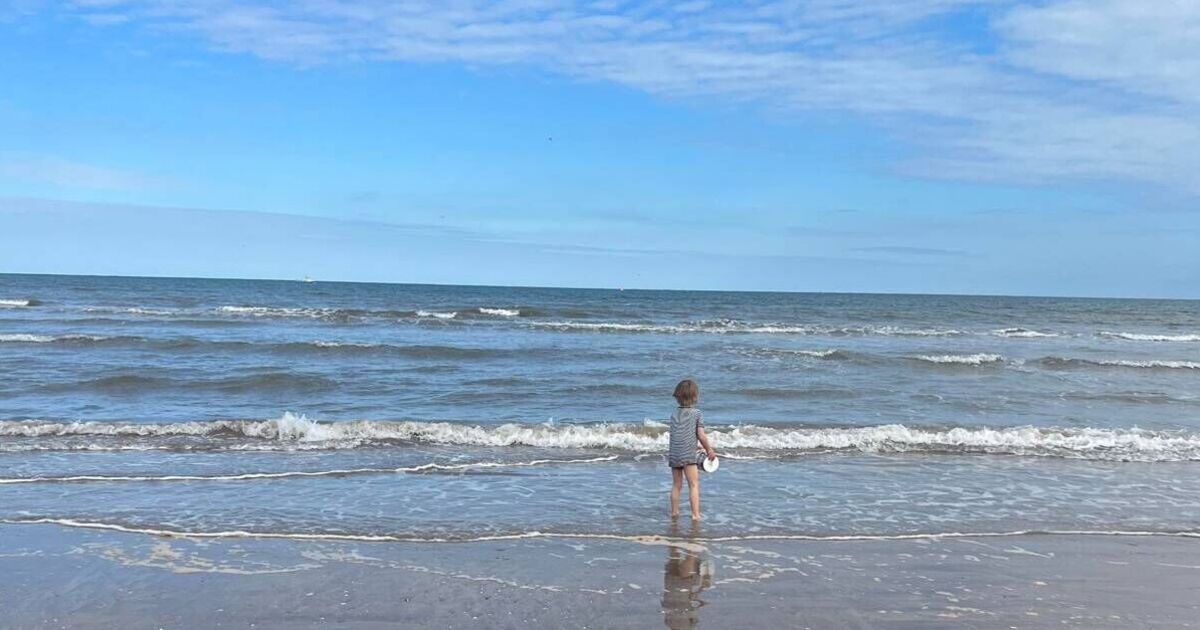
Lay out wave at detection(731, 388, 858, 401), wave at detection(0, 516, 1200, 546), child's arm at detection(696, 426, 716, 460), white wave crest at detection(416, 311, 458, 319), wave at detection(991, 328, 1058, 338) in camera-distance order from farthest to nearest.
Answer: white wave crest at detection(416, 311, 458, 319) → wave at detection(991, 328, 1058, 338) → wave at detection(731, 388, 858, 401) → child's arm at detection(696, 426, 716, 460) → wave at detection(0, 516, 1200, 546)

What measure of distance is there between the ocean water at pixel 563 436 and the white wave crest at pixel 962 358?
0.19 m

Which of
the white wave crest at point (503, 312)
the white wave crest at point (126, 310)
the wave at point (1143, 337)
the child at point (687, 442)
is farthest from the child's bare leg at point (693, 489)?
the wave at point (1143, 337)

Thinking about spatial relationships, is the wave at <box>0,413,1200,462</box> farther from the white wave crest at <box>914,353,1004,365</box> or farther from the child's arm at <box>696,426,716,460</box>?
the white wave crest at <box>914,353,1004,365</box>

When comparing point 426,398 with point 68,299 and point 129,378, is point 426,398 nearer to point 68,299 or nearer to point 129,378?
point 129,378

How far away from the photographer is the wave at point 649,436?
44.7 ft

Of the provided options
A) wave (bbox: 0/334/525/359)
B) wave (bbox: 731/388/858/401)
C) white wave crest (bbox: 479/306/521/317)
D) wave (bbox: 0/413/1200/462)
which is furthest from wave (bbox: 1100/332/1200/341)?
wave (bbox: 0/413/1200/462)

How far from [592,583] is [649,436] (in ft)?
24.3

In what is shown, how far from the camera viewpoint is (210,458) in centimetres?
1201

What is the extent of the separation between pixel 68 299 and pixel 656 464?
5414 centimetres

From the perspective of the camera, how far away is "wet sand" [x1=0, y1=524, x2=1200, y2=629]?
602cm

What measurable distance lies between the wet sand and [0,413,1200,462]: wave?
5.40 m

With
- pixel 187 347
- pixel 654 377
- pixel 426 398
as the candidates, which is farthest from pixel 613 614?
pixel 187 347

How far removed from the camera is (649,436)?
14141 mm

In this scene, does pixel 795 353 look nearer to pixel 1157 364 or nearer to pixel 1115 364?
pixel 1115 364
